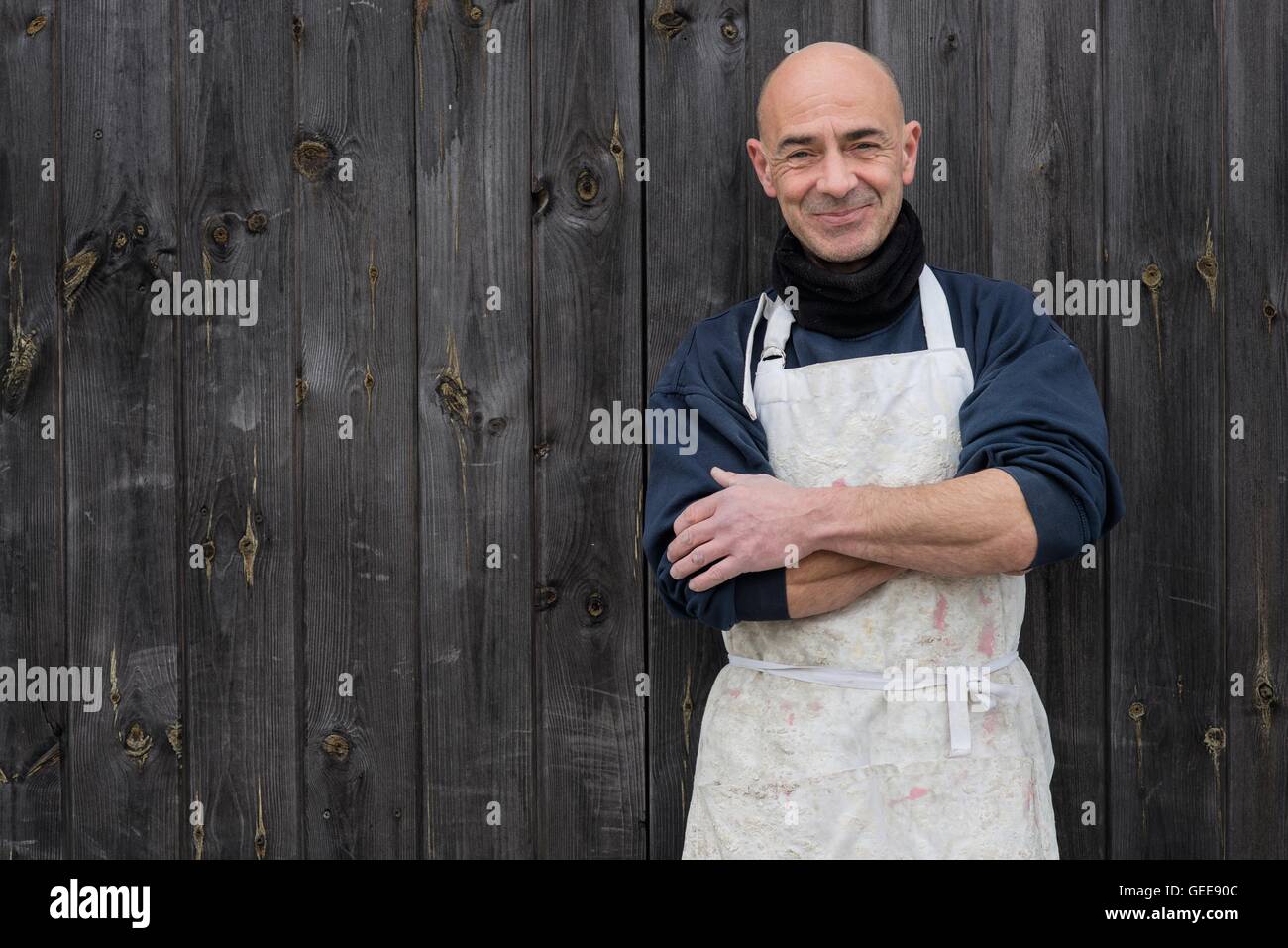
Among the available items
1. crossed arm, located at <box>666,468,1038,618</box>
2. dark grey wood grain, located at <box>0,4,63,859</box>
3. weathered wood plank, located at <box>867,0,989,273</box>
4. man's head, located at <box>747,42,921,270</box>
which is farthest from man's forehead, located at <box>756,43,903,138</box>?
dark grey wood grain, located at <box>0,4,63,859</box>

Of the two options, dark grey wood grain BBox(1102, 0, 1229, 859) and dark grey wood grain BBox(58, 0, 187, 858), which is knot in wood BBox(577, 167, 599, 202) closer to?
dark grey wood grain BBox(58, 0, 187, 858)

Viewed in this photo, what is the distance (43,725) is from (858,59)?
1.83 metres

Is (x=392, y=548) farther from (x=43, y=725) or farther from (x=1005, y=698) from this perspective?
(x=1005, y=698)

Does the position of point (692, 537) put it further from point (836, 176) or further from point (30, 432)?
point (30, 432)

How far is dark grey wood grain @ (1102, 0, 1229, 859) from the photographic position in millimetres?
1876

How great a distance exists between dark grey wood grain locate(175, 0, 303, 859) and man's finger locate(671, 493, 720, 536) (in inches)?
32.6

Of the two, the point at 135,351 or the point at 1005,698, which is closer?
the point at 1005,698

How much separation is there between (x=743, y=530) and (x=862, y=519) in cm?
16

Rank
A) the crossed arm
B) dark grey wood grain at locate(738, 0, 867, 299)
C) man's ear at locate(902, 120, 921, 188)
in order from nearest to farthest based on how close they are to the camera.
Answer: the crossed arm, man's ear at locate(902, 120, 921, 188), dark grey wood grain at locate(738, 0, 867, 299)

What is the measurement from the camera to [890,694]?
1.49m

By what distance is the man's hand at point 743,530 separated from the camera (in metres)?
1.43

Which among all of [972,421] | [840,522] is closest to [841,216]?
[972,421]

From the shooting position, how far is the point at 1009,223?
1.88 m

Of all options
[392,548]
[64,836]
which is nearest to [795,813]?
[392,548]
